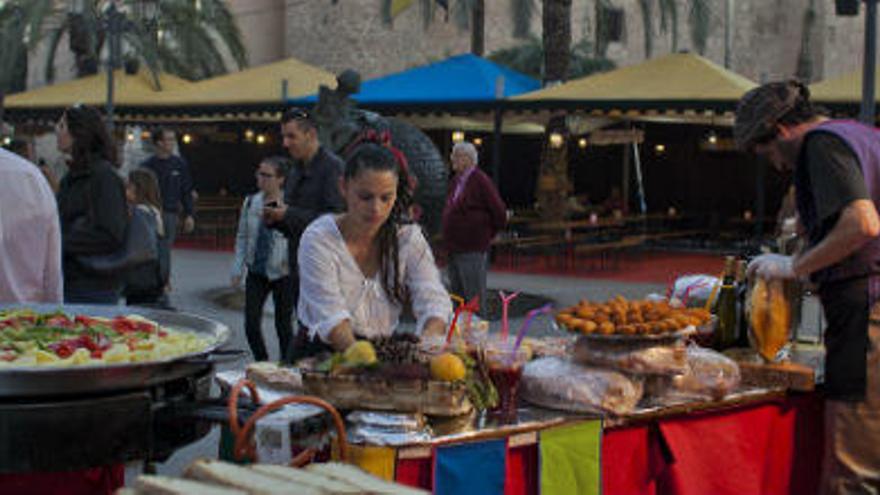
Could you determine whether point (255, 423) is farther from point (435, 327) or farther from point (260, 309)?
point (260, 309)

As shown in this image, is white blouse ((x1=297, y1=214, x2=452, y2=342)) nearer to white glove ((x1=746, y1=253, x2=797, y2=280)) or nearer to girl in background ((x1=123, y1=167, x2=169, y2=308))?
white glove ((x1=746, y1=253, x2=797, y2=280))

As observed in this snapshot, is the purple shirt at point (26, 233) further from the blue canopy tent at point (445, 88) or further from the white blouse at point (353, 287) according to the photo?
the blue canopy tent at point (445, 88)

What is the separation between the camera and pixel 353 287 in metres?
4.36

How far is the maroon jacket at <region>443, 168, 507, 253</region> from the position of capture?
34.5 feet

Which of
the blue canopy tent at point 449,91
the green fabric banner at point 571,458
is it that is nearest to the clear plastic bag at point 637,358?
the green fabric banner at point 571,458

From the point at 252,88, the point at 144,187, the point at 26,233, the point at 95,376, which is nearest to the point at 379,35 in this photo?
the point at 252,88

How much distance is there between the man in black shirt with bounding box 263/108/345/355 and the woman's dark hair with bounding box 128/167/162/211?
10.1ft

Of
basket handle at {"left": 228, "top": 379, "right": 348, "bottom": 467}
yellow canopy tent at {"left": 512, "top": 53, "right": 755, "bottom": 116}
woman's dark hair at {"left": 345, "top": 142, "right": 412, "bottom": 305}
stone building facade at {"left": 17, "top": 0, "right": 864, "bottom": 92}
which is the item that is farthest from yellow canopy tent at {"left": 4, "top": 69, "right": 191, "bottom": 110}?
basket handle at {"left": 228, "top": 379, "right": 348, "bottom": 467}

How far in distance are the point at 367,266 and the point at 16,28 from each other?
24.7 metres

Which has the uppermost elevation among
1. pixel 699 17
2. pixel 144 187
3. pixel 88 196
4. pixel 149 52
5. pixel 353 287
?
pixel 699 17

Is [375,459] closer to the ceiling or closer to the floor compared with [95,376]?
closer to the floor

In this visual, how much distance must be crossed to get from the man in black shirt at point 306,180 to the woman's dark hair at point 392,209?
6.60ft

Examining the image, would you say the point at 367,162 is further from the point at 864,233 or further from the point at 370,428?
the point at 864,233

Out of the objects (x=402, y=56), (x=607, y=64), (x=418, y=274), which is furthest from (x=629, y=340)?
(x=402, y=56)
